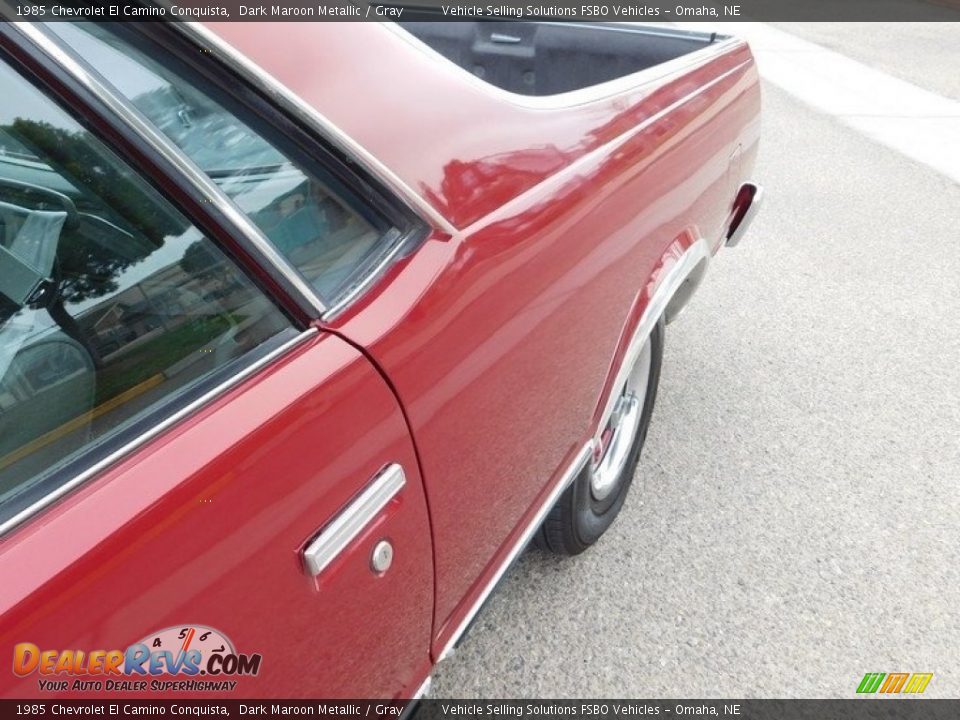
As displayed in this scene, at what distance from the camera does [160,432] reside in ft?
2.81

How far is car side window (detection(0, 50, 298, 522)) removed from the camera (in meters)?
0.87

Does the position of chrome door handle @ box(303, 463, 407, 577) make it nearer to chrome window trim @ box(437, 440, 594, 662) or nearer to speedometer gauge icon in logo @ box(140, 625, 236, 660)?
speedometer gauge icon in logo @ box(140, 625, 236, 660)

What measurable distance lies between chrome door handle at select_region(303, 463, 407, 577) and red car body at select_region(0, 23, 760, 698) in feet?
0.05

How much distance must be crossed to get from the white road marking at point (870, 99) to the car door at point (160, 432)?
15.7 feet

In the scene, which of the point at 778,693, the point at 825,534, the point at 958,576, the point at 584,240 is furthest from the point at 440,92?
the point at 958,576

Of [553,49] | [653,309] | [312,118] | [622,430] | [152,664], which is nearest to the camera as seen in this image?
[152,664]

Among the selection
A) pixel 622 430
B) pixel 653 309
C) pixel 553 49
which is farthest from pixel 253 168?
pixel 553 49

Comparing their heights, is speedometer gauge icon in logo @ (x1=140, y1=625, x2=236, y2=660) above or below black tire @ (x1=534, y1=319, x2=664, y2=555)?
above

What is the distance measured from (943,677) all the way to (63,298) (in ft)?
7.40

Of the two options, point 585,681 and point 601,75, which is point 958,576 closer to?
point 585,681

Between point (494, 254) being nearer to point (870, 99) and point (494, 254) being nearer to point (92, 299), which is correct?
point (92, 299)

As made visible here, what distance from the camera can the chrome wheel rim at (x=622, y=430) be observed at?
7.40ft

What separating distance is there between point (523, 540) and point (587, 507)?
521mm

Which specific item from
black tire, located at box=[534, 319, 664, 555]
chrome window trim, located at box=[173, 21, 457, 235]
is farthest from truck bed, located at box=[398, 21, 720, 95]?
chrome window trim, located at box=[173, 21, 457, 235]
